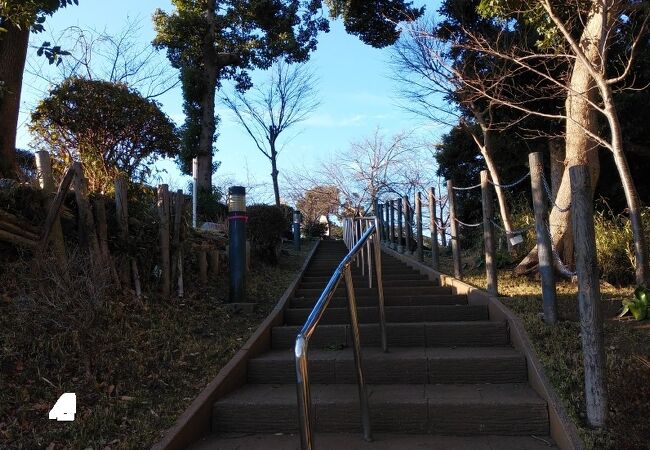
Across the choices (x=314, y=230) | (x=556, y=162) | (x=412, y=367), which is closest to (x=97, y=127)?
(x=412, y=367)

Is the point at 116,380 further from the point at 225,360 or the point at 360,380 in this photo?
the point at 360,380

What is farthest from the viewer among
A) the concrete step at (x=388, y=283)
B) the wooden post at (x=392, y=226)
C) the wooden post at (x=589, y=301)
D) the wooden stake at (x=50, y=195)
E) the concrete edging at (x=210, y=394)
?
the wooden post at (x=392, y=226)

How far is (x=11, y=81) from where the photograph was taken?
6.75 meters

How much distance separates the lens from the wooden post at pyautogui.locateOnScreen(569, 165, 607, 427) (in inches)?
125

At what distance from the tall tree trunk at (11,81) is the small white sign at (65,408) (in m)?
3.99

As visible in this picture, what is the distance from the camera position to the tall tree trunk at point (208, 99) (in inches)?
624

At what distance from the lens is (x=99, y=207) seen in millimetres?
5031

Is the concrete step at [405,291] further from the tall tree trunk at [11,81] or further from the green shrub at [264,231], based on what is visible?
the tall tree trunk at [11,81]

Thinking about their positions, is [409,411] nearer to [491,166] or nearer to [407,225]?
[407,225]

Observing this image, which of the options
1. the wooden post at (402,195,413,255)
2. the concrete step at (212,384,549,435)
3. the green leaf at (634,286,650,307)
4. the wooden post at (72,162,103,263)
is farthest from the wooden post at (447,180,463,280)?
the wooden post at (72,162,103,263)

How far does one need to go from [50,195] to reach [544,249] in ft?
14.6

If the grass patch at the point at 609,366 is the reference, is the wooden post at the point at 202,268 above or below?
above

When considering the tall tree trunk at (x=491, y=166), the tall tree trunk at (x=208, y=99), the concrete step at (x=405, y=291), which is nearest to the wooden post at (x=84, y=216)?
the concrete step at (x=405, y=291)

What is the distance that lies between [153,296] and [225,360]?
141 centimetres
